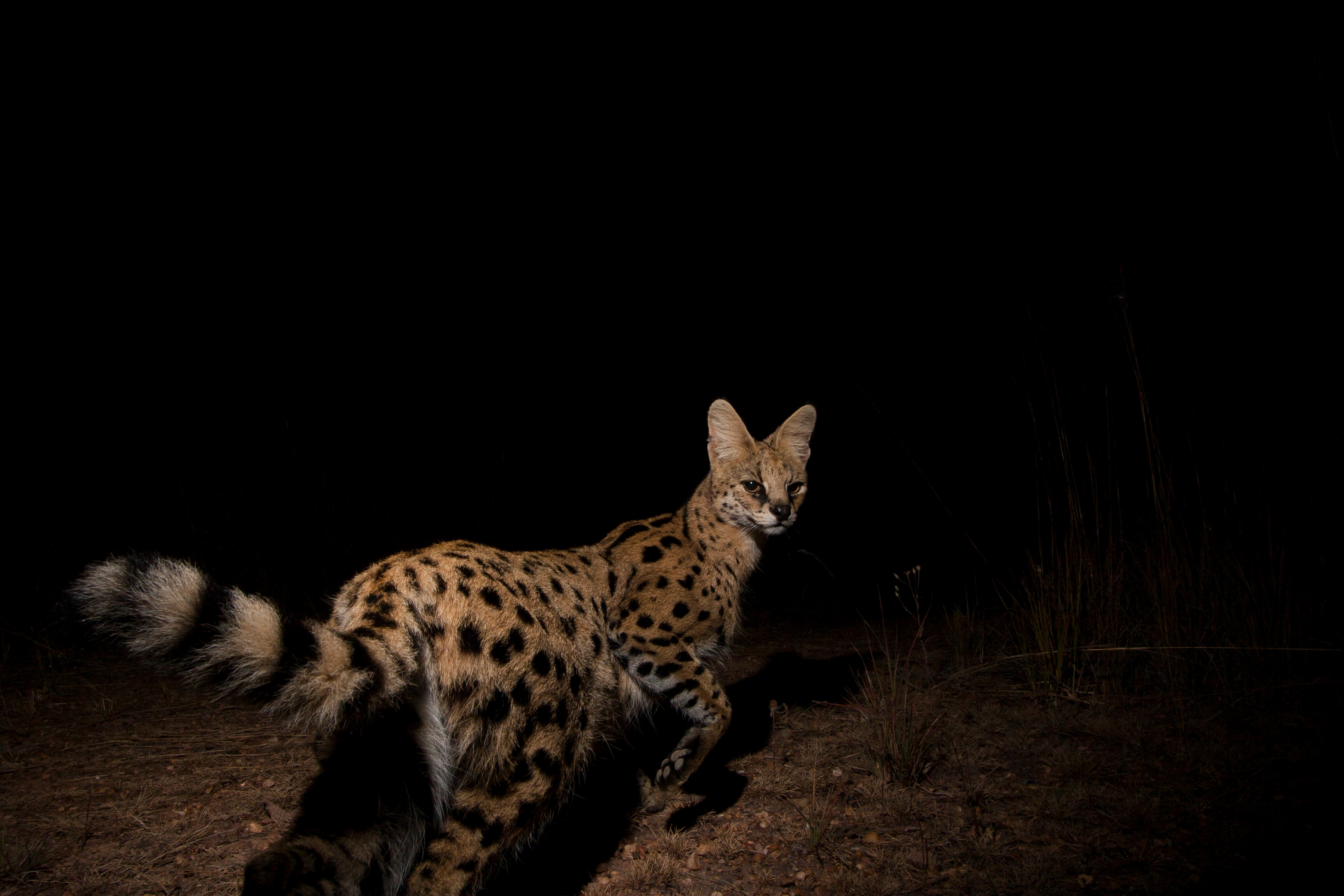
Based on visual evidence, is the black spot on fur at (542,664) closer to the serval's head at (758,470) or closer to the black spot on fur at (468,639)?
the black spot on fur at (468,639)

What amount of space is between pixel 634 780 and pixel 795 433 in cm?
181

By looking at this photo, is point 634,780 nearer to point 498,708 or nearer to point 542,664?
point 542,664

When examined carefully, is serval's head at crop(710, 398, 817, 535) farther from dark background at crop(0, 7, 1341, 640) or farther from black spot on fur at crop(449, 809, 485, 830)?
black spot on fur at crop(449, 809, 485, 830)

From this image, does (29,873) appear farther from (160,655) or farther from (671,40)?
(671,40)

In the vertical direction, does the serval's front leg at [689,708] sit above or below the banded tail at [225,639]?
below

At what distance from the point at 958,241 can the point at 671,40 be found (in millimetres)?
3519

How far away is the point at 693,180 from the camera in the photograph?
788 centimetres

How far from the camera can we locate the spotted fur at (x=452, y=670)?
5.33ft

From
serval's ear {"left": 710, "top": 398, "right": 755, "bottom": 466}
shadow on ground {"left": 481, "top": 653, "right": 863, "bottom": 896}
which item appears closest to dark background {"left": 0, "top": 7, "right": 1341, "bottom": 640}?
shadow on ground {"left": 481, "top": 653, "right": 863, "bottom": 896}

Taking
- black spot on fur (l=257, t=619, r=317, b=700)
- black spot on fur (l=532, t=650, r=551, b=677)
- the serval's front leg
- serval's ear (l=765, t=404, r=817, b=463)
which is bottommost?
the serval's front leg

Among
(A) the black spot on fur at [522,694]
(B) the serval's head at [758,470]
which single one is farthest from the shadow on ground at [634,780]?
(B) the serval's head at [758,470]

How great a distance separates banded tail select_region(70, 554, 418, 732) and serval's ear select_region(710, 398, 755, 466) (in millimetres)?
2285

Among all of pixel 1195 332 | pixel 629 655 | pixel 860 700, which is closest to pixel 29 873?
pixel 629 655

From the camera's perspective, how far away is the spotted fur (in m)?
1.62
